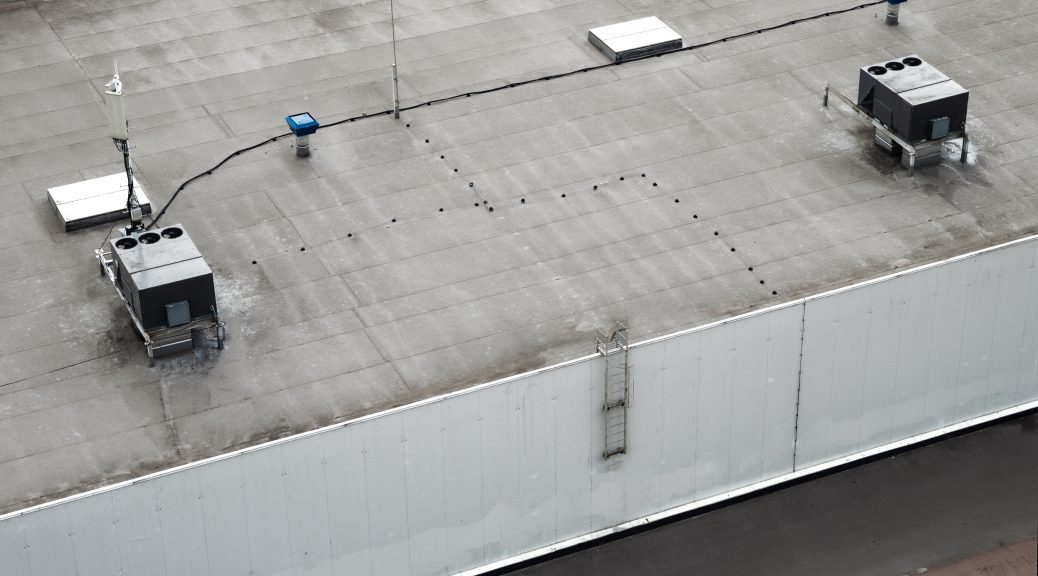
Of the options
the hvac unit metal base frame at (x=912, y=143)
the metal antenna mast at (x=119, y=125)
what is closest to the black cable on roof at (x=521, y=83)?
the metal antenna mast at (x=119, y=125)

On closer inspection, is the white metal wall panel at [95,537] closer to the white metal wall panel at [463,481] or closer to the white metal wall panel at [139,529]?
the white metal wall panel at [139,529]

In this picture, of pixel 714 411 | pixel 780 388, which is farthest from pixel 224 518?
pixel 780 388

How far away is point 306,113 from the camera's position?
38938 mm

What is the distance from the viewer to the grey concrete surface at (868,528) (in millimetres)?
35375

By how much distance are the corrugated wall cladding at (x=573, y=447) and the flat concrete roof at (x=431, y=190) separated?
812mm

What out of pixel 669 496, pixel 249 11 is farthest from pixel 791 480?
pixel 249 11

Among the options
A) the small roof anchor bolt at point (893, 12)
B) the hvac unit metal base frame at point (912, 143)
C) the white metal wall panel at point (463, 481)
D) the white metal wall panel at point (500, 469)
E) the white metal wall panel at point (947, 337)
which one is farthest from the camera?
the small roof anchor bolt at point (893, 12)

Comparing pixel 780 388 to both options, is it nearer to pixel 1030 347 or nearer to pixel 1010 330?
pixel 1010 330

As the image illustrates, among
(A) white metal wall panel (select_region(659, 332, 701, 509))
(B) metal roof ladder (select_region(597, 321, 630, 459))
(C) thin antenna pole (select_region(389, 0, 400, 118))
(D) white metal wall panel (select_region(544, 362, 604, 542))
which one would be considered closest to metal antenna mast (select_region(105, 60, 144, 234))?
(C) thin antenna pole (select_region(389, 0, 400, 118))

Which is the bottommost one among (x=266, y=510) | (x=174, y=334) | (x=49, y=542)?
(x=266, y=510)

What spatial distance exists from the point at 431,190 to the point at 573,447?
7401mm

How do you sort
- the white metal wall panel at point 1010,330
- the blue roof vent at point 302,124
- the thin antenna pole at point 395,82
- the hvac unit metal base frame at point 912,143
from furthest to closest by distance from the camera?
the thin antenna pole at point 395,82
the blue roof vent at point 302,124
the hvac unit metal base frame at point 912,143
the white metal wall panel at point 1010,330

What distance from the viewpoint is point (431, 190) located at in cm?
3709

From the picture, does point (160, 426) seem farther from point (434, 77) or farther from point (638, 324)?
point (434, 77)
